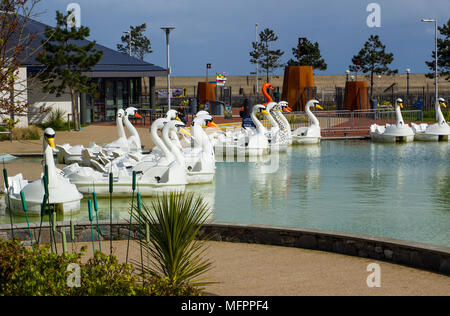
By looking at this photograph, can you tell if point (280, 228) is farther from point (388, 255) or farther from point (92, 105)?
point (92, 105)

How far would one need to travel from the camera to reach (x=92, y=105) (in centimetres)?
3897

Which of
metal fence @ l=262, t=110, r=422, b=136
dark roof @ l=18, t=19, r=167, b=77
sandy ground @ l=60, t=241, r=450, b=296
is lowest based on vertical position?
sandy ground @ l=60, t=241, r=450, b=296

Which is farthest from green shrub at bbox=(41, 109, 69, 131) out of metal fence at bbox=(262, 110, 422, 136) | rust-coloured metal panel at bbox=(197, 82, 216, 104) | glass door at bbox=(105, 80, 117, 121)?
rust-coloured metal panel at bbox=(197, 82, 216, 104)

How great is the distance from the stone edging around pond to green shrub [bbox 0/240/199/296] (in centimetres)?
202

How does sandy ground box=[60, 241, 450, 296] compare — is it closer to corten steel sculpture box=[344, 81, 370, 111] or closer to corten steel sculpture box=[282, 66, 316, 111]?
corten steel sculpture box=[282, 66, 316, 111]

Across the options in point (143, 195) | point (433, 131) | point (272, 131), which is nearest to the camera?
point (143, 195)

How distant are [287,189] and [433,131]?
13.5 meters

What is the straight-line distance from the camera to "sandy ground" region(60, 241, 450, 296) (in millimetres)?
7598

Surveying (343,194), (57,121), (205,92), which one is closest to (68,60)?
(57,121)

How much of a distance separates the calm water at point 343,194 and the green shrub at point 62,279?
5826 millimetres

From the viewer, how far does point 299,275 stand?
27.0 feet

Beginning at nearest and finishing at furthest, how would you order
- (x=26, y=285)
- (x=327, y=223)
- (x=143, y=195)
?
1. (x=26, y=285)
2. (x=327, y=223)
3. (x=143, y=195)
